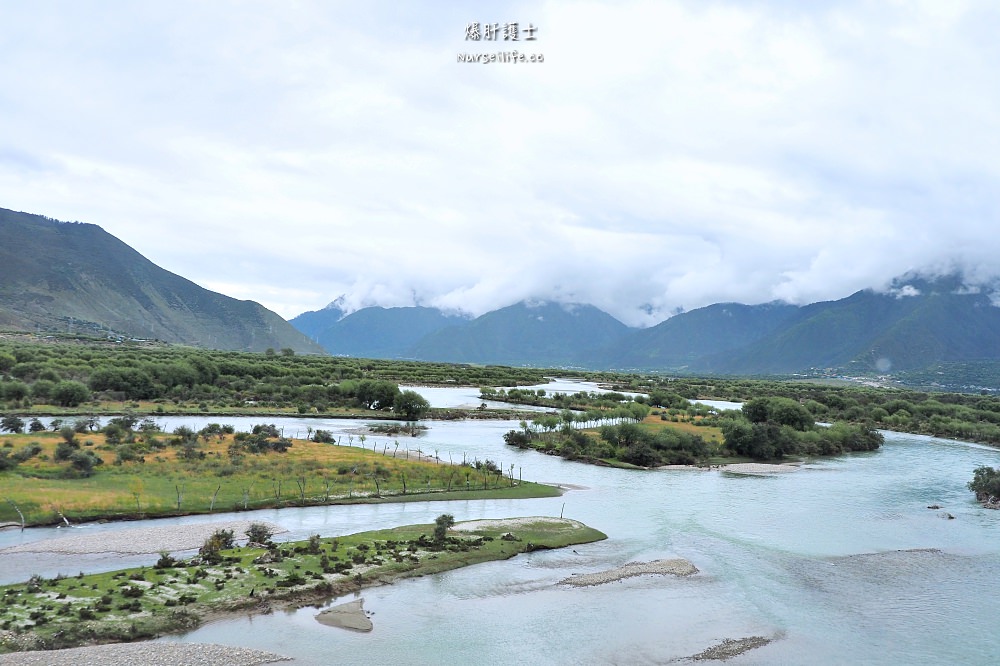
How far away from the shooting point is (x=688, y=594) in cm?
3644

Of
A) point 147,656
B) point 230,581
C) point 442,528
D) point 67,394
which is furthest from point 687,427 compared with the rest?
point 147,656

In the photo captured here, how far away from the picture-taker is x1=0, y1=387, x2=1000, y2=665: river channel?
29.4m

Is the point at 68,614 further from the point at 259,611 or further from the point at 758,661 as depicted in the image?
the point at 758,661

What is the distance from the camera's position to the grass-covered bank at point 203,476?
44875 millimetres

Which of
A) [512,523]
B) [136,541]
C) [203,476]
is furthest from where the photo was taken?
[203,476]

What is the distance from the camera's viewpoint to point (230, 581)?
108ft

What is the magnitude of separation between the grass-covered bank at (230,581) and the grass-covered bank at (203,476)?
10.4 meters

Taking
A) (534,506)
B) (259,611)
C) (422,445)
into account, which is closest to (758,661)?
(259,611)

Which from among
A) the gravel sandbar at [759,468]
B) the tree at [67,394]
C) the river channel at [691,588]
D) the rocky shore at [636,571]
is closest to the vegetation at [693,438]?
the gravel sandbar at [759,468]

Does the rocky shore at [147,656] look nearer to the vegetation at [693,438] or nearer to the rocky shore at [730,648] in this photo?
the rocky shore at [730,648]

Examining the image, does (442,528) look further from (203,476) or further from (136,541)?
(203,476)

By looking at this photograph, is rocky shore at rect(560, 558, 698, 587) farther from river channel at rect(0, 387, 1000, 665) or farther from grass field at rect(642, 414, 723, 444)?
grass field at rect(642, 414, 723, 444)

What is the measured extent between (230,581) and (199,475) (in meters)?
23.2

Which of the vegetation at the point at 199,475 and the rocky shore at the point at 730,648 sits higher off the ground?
the vegetation at the point at 199,475
